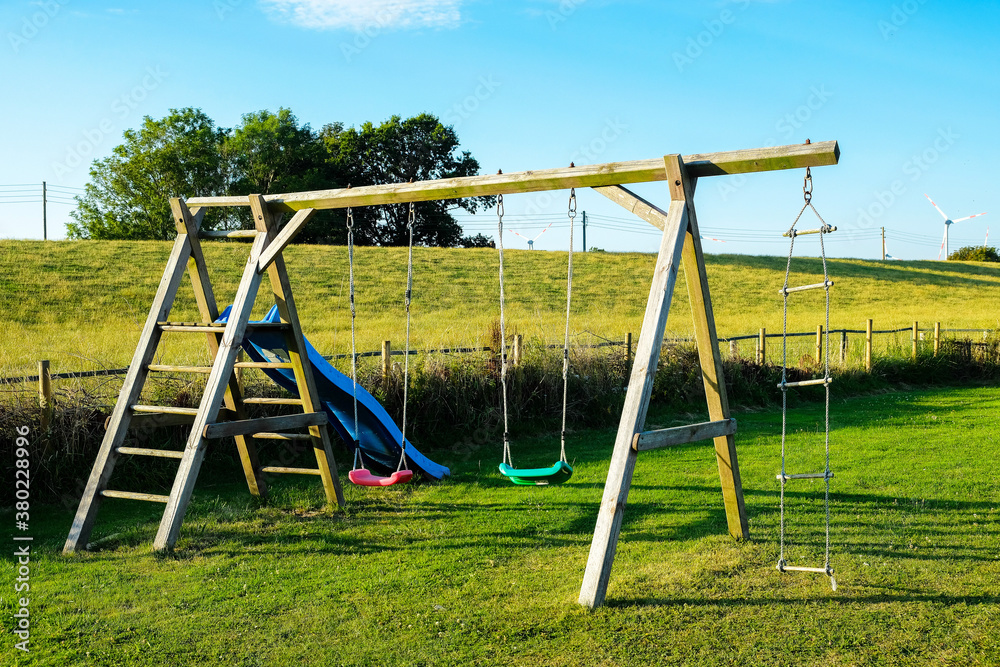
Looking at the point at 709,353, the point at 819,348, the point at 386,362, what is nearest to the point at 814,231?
the point at 709,353

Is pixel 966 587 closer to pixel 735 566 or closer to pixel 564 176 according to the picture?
pixel 735 566

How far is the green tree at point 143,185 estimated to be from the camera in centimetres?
4209

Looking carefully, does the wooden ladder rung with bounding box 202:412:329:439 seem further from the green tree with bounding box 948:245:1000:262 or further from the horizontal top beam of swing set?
the green tree with bounding box 948:245:1000:262

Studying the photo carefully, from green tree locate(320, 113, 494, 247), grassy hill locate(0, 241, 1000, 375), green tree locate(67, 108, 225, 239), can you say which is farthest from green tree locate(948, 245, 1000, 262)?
green tree locate(67, 108, 225, 239)

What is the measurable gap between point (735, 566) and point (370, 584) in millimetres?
2244

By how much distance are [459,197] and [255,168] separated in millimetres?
39852

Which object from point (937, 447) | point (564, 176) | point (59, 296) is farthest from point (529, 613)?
point (59, 296)

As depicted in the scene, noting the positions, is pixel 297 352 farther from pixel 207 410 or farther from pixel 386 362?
pixel 386 362

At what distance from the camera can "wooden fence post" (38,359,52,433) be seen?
678 cm

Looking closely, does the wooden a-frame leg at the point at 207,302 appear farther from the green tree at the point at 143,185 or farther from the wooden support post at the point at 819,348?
the green tree at the point at 143,185

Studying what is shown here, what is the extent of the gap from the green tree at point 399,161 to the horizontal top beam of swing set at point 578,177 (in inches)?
1371

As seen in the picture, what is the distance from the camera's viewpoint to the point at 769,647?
143 inches

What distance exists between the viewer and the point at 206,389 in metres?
5.26

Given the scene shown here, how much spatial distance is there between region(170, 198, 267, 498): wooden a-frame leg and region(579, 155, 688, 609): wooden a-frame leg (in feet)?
10.4
